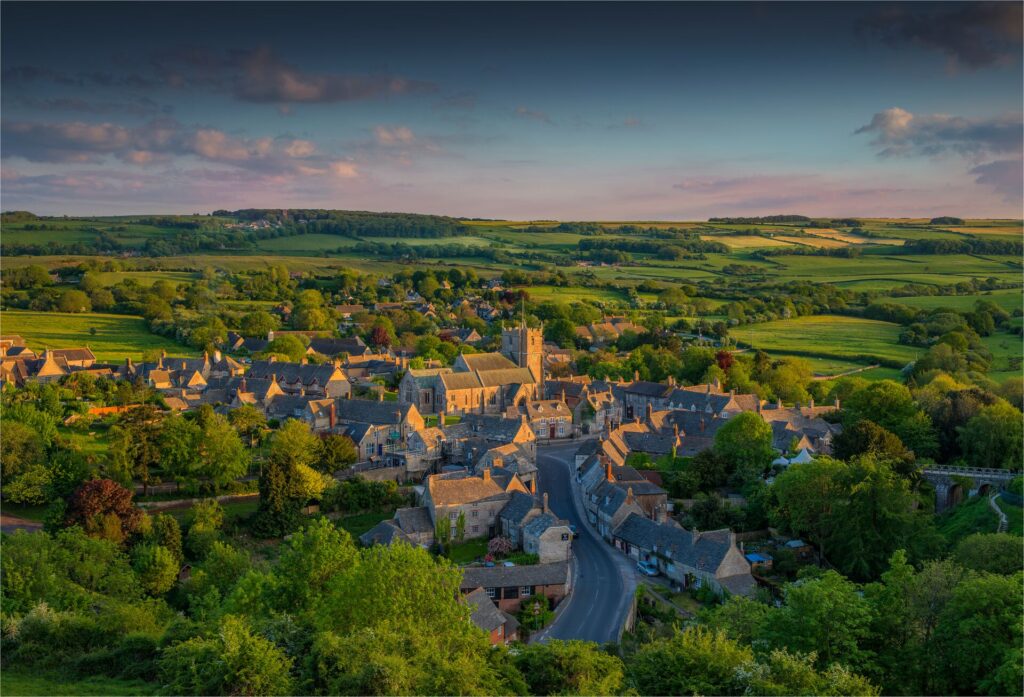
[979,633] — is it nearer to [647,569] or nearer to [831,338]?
[647,569]

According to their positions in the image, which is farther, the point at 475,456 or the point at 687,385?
the point at 687,385

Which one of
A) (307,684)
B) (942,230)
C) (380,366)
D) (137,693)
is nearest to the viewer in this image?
(307,684)

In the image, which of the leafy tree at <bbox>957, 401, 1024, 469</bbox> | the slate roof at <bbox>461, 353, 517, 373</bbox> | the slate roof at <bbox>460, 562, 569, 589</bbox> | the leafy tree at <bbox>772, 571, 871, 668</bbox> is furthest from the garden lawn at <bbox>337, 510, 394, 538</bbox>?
the leafy tree at <bbox>957, 401, 1024, 469</bbox>

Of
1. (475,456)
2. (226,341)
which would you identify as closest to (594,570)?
(475,456)

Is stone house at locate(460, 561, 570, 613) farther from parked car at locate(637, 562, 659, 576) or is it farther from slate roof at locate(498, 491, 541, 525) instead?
slate roof at locate(498, 491, 541, 525)

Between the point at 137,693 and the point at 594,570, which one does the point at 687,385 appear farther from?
the point at 137,693

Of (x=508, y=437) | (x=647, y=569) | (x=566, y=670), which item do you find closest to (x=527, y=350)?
(x=508, y=437)
